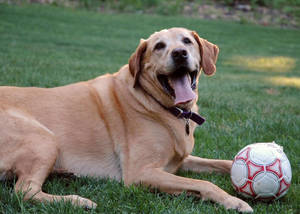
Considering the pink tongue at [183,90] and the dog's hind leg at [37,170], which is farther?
the pink tongue at [183,90]

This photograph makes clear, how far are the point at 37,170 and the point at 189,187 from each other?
4.16ft

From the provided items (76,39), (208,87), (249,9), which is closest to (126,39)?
(76,39)

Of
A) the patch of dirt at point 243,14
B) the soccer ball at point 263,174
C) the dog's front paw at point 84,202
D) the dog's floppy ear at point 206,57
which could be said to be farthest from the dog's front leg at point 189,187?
the patch of dirt at point 243,14

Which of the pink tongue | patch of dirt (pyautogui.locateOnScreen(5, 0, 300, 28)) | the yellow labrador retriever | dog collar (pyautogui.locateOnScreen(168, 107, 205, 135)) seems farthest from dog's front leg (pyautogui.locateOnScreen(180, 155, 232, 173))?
patch of dirt (pyautogui.locateOnScreen(5, 0, 300, 28))

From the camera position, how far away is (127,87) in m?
4.02

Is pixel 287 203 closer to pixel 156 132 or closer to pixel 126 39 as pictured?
pixel 156 132

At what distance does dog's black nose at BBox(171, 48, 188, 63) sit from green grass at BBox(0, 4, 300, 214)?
1.19 metres

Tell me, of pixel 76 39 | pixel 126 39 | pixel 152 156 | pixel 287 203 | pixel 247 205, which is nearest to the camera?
pixel 247 205

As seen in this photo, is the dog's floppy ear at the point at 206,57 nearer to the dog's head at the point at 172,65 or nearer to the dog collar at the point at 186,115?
the dog's head at the point at 172,65

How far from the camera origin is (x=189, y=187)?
328 cm

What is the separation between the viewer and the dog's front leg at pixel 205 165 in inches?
158

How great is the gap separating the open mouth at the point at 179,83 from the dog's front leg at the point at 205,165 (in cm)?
73

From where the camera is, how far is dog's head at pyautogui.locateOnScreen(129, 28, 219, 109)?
3.80m

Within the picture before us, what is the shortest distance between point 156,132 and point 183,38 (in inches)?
43.0
